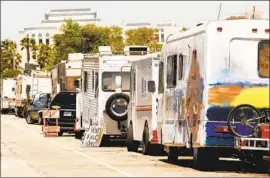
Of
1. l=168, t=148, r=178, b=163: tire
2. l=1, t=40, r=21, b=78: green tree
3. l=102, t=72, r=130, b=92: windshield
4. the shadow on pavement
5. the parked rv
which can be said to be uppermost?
l=1, t=40, r=21, b=78: green tree

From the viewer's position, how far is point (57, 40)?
97.1m

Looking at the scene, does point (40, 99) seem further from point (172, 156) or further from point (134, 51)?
point (172, 156)

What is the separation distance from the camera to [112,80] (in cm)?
2986

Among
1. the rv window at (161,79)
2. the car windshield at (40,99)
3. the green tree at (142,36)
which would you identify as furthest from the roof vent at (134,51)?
the green tree at (142,36)

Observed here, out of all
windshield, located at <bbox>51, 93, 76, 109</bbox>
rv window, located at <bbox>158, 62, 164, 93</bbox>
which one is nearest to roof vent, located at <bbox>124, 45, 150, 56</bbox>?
rv window, located at <bbox>158, 62, 164, 93</bbox>

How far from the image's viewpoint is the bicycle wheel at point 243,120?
18266 mm

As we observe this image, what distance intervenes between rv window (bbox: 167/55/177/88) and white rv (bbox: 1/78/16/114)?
56118 millimetres

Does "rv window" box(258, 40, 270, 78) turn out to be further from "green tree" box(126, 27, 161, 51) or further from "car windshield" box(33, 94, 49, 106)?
"green tree" box(126, 27, 161, 51)

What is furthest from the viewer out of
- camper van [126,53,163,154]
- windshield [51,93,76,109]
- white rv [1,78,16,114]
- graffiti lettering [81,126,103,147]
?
white rv [1,78,16,114]

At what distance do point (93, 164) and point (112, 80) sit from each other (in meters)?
Answer: 8.93

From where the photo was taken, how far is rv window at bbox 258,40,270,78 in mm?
18469

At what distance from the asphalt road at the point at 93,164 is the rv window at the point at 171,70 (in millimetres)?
1900

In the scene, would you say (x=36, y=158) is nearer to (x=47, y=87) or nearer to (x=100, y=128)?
(x=100, y=128)

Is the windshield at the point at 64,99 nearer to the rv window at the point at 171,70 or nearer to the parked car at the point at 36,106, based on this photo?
the parked car at the point at 36,106
